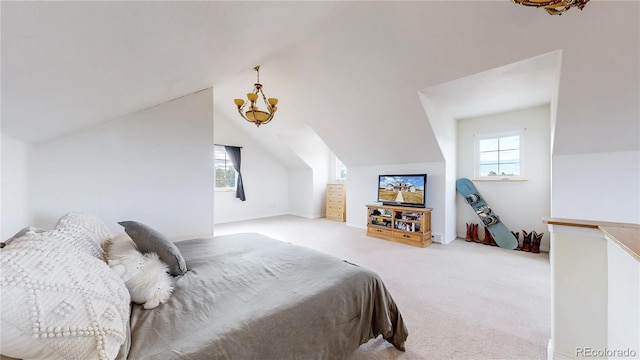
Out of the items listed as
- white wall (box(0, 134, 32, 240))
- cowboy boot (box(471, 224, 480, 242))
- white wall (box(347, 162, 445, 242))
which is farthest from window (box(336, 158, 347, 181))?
white wall (box(0, 134, 32, 240))

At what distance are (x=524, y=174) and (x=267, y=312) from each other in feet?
15.1

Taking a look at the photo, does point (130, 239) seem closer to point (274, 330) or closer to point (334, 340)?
point (274, 330)

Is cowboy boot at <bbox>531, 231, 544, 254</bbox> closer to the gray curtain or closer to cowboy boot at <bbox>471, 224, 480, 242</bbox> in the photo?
cowboy boot at <bbox>471, 224, 480, 242</bbox>

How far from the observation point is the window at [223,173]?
233 inches

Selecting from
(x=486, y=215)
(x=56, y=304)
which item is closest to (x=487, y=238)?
(x=486, y=215)

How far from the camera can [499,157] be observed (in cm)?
411

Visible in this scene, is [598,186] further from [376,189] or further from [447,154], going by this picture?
[376,189]

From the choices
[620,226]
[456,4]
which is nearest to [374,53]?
[456,4]

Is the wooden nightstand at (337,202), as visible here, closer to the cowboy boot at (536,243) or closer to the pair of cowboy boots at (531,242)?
the pair of cowboy boots at (531,242)

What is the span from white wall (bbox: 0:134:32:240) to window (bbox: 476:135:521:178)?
581 cm

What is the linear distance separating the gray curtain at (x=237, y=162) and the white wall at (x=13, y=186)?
3.96 meters

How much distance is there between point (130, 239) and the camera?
1.63 m

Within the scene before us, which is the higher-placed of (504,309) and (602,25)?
(602,25)

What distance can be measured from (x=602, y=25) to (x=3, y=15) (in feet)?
11.3
